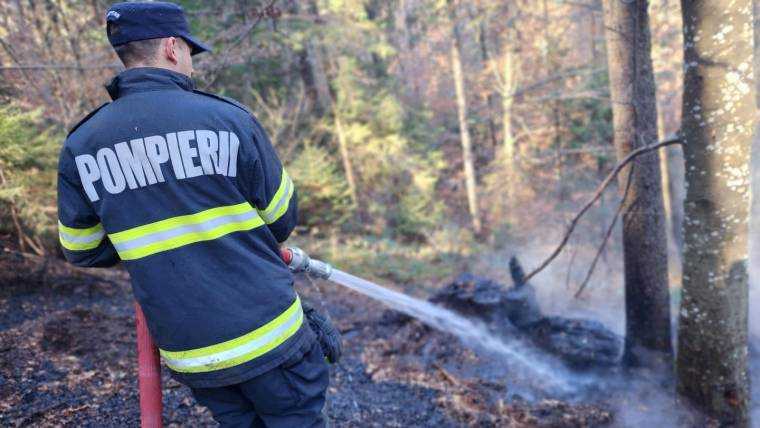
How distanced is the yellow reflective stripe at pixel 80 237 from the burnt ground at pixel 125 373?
5.23ft

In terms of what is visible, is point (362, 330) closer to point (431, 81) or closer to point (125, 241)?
point (125, 241)

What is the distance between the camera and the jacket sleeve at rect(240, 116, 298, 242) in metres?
1.98

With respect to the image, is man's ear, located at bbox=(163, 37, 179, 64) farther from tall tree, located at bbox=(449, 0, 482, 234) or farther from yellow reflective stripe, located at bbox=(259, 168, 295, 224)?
tall tree, located at bbox=(449, 0, 482, 234)

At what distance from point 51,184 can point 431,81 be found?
53.2 feet

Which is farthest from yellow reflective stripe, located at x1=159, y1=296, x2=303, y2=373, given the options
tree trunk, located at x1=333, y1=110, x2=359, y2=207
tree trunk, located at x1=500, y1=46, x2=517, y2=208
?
tree trunk, located at x1=500, y1=46, x2=517, y2=208

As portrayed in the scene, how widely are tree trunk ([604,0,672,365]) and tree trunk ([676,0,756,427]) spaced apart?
170 centimetres

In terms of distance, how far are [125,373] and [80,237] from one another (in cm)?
252

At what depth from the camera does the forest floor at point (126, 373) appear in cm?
345

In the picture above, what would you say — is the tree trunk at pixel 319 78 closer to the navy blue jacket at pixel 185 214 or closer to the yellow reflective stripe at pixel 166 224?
the navy blue jacket at pixel 185 214

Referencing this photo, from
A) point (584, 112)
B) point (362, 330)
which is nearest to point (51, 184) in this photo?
point (362, 330)

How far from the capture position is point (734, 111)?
11.6ft

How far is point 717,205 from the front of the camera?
3.70 metres

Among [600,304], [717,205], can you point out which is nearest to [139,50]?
[717,205]

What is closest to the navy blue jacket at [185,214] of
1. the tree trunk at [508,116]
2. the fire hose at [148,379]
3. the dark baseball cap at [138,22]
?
the dark baseball cap at [138,22]
